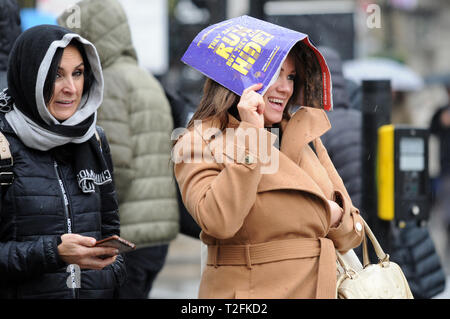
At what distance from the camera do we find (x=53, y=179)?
342 cm

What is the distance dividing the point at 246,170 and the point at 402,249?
298cm

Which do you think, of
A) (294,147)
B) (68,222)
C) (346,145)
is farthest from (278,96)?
(346,145)

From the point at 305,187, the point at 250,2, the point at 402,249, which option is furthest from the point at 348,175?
the point at 305,187

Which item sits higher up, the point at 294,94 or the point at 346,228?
the point at 294,94

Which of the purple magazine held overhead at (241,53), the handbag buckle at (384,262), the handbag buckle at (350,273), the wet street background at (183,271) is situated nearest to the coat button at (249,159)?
the purple magazine held overhead at (241,53)

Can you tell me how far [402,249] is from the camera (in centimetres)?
577

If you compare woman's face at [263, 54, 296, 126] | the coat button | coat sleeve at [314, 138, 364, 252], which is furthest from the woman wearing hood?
coat sleeve at [314, 138, 364, 252]

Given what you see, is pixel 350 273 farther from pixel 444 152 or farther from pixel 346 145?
pixel 444 152

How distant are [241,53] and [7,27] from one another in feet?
6.14

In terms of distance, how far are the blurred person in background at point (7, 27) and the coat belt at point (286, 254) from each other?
1895 millimetres

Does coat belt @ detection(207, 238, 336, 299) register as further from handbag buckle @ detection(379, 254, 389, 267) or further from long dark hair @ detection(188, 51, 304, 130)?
long dark hair @ detection(188, 51, 304, 130)
